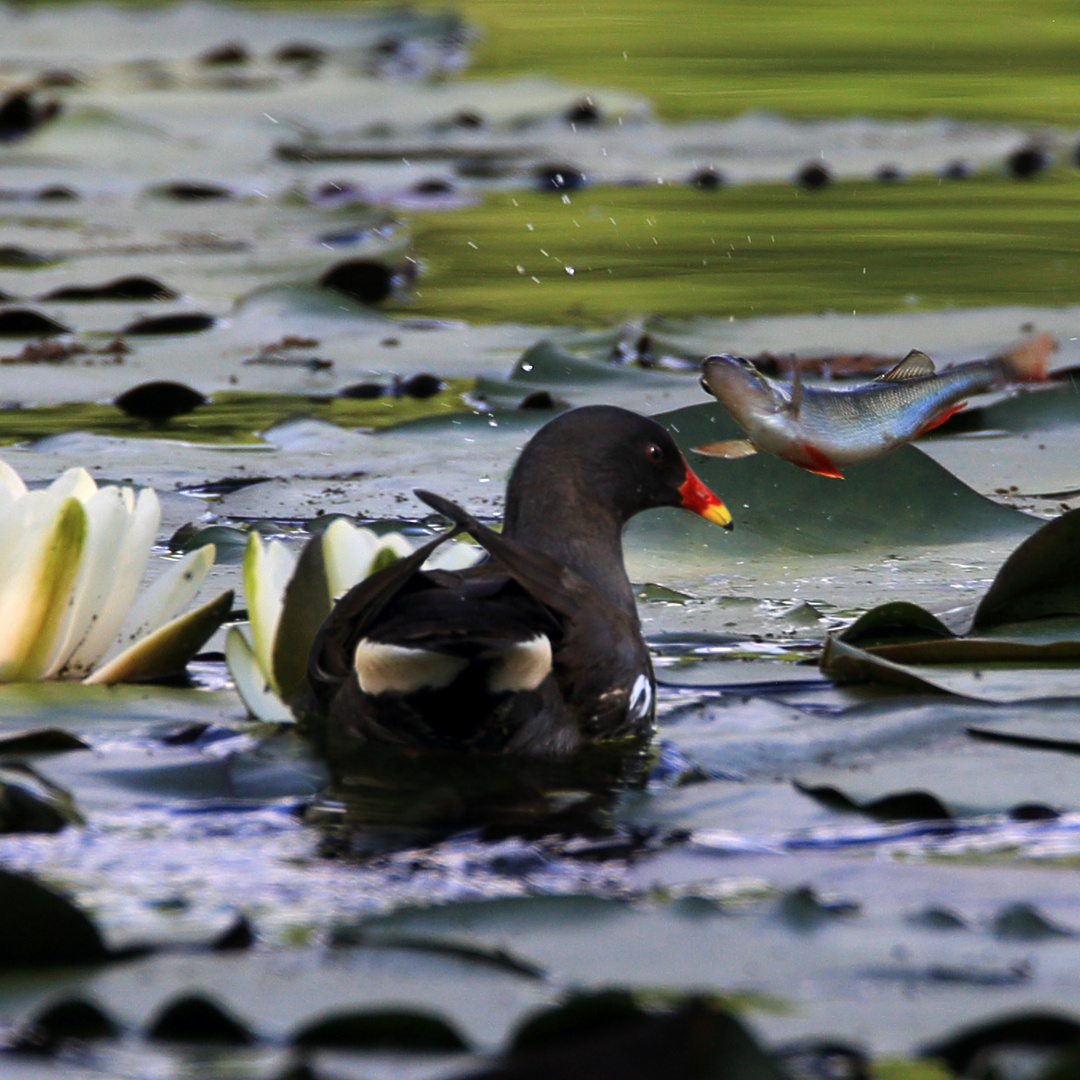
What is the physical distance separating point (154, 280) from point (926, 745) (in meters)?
4.65

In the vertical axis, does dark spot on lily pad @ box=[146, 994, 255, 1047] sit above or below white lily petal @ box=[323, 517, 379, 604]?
below

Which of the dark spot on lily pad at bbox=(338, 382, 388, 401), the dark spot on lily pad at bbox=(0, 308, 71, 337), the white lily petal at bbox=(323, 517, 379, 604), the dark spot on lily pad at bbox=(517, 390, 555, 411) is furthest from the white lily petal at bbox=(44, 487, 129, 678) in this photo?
the dark spot on lily pad at bbox=(0, 308, 71, 337)

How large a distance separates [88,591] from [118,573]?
6 centimetres

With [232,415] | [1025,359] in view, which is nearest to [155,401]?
[232,415]

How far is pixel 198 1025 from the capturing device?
1.53 m

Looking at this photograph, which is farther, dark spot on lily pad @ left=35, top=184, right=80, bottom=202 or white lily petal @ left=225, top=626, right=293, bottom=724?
dark spot on lily pad @ left=35, top=184, right=80, bottom=202

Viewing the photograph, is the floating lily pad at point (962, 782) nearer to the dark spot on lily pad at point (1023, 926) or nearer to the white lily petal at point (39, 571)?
the dark spot on lily pad at point (1023, 926)

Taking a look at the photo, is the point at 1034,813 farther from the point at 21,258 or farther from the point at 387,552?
the point at 21,258

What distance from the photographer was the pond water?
170 centimetres

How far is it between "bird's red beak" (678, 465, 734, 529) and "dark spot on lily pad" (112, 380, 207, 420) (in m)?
2.01

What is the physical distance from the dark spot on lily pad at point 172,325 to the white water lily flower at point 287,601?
3203mm

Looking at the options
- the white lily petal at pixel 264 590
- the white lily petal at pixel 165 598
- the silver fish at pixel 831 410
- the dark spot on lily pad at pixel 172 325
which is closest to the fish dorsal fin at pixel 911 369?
the silver fish at pixel 831 410

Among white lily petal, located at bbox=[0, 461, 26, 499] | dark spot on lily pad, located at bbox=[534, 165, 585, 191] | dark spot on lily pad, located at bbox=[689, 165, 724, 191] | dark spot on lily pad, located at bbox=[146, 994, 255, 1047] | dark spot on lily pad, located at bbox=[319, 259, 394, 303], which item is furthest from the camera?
dark spot on lily pad, located at bbox=[534, 165, 585, 191]

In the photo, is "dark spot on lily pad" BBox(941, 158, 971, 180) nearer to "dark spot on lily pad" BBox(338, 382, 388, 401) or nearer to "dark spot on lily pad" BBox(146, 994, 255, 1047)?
"dark spot on lily pad" BBox(338, 382, 388, 401)
